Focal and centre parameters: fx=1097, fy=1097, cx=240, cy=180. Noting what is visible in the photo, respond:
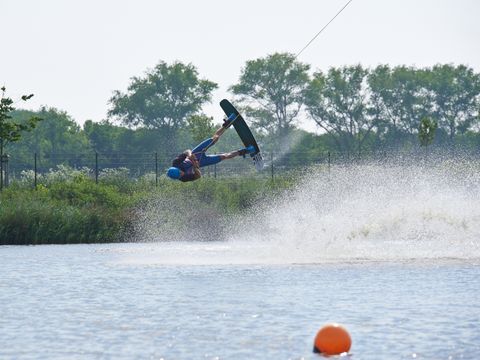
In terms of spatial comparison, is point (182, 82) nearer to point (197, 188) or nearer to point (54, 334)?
point (197, 188)

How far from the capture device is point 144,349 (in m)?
13.9

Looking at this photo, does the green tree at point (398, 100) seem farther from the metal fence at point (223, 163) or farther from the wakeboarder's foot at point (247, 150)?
the wakeboarder's foot at point (247, 150)

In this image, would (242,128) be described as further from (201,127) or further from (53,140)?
(53,140)

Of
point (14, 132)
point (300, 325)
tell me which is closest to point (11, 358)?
point (300, 325)

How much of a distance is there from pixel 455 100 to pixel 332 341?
298 feet

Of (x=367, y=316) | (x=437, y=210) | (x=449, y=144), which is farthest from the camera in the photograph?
(x=449, y=144)

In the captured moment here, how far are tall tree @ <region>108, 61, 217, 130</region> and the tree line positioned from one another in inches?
3.9

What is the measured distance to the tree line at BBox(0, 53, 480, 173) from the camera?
98062mm

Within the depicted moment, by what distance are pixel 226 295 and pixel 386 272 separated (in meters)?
5.33

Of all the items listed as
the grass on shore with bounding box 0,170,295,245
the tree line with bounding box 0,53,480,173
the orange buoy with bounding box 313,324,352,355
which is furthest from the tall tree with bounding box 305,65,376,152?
the orange buoy with bounding box 313,324,352,355

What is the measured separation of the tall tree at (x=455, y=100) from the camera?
100 meters

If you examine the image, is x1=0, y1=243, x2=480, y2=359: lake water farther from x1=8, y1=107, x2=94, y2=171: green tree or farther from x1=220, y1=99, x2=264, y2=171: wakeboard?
x1=8, y1=107, x2=94, y2=171: green tree

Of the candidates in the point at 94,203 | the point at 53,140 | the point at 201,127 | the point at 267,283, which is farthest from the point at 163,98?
the point at 267,283

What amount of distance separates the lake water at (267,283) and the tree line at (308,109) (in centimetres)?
5453
